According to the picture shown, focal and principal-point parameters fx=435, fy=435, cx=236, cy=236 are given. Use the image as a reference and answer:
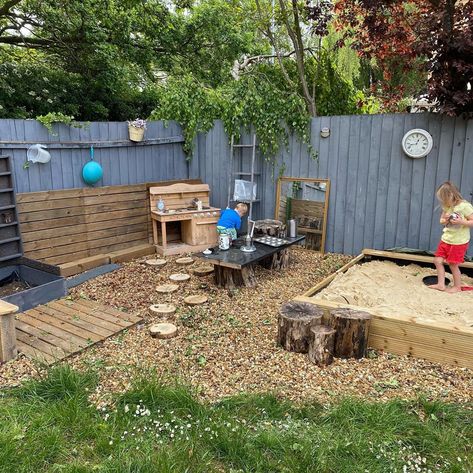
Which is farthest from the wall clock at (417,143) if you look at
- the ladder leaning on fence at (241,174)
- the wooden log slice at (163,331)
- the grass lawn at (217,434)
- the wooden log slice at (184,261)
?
the wooden log slice at (163,331)

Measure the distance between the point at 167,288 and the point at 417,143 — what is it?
3.83 m

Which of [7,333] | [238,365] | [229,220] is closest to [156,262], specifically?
[229,220]

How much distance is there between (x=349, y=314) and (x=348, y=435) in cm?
120

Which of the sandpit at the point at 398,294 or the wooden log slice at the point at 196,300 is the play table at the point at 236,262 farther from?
the sandpit at the point at 398,294

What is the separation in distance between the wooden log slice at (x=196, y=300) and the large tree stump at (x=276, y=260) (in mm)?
1369

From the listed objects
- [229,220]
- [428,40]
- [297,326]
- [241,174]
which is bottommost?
[297,326]

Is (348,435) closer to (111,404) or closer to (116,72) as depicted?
(111,404)

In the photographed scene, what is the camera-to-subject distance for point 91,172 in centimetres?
627

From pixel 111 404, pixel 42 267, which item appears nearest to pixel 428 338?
pixel 111 404

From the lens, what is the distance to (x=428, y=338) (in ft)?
11.5

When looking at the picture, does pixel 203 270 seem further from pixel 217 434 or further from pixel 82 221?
pixel 217 434

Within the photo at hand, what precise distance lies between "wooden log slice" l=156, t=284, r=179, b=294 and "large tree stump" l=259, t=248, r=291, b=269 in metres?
1.36

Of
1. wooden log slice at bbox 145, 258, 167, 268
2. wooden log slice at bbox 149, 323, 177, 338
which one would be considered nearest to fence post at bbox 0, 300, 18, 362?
wooden log slice at bbox 149, 323, 177, 338

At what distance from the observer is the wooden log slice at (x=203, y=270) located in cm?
582
